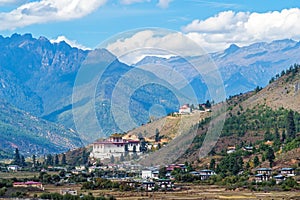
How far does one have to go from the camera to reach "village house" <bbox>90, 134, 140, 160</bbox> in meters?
125

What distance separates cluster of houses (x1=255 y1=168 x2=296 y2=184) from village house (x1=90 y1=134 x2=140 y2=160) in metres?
37.9

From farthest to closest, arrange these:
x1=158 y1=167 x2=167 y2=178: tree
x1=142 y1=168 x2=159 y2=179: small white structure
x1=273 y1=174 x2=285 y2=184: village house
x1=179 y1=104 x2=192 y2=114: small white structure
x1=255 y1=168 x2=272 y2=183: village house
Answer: x1=179 y1=104 x2=192 y2=114: small white structure, x1=158 y1=167 x2=167 y2=178: tree, x1=142 y1=168 x2=159 y2=179: small white structure, x1=255 y1=168 x2=272 y2=183: village house, x1=273 y1=174 x2=285 y2=184: village house

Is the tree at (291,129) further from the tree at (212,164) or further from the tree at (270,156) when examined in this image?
the tree at (212,164)

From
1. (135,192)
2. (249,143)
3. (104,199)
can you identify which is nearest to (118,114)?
(249,143)

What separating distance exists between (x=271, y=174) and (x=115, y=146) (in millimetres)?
43854

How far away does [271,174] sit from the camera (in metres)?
86.9

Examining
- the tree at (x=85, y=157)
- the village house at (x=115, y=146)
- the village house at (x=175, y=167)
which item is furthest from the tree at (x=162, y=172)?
the tree at (x=85, y=157)

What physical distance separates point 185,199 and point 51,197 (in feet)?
45.3

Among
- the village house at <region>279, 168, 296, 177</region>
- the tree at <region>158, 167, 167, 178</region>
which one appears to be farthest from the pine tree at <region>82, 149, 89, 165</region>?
the village house at <region>279, 168, 296, 177</region>

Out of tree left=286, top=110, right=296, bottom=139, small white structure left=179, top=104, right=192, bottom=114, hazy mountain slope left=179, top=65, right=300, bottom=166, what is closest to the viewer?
tree left=286, top=110, right=296, bottom=139

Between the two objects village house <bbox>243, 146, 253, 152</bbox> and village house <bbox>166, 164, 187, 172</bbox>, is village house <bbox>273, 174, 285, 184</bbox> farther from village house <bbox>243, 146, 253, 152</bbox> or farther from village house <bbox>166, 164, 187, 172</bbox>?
village house <bbox>243, 146, 253, 152</bbox>

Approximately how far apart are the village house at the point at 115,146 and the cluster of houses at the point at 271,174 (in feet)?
124

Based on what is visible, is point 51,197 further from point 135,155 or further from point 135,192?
point 135,155

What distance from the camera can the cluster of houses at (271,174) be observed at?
83062mm
